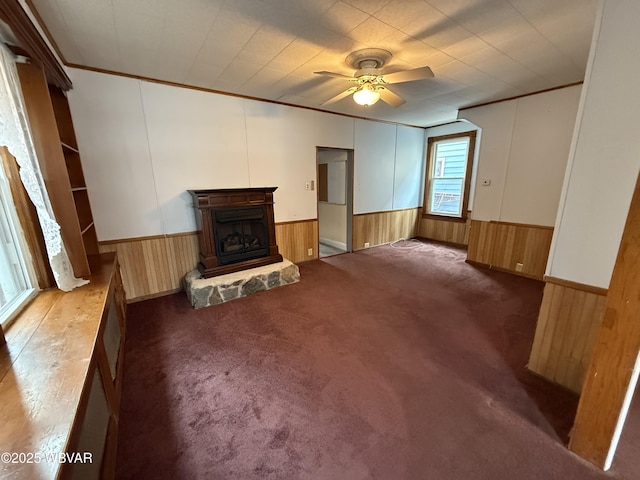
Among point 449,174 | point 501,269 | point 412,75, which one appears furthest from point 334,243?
point 412,75

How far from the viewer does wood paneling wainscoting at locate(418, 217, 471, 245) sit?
5434 millimetres

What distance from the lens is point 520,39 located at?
2172mm

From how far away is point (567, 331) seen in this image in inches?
70.1

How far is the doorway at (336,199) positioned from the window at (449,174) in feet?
7.04

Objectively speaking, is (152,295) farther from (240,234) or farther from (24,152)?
(24,152)

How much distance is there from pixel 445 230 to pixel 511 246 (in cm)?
182

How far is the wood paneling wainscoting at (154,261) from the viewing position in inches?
121

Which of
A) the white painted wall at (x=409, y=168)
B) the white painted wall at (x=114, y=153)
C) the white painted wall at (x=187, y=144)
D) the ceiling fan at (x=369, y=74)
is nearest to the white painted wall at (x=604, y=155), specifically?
the ceiling fan at (x=369, y=74)

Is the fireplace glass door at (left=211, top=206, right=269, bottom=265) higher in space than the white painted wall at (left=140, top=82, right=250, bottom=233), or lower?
lower

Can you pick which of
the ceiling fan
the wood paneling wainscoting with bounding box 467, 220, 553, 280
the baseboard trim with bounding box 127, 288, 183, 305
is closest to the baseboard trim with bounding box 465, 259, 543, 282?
the wood paneling wainscoting with bounding box 467, 220, 553, 280

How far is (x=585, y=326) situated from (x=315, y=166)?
147 inches

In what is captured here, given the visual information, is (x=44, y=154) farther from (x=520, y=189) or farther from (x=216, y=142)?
(x=520, y=189)

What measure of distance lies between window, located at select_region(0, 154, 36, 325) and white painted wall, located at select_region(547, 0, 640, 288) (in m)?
3.41

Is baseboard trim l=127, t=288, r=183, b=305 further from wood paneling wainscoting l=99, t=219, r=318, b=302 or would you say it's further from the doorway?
the doorway
